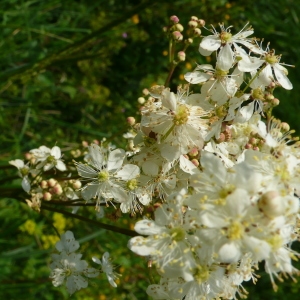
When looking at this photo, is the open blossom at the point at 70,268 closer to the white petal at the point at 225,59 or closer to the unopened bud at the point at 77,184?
the unopened bud at the point at 77,184

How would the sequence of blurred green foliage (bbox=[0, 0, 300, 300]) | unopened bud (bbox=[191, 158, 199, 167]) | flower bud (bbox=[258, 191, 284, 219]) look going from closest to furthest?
flower bud (bbox=[258, 191, 284, 219]) → unopened bud (bbox=[191, 158, 199, 167]) → blurred green foliage (bbox=[0, 0, 300, 300])

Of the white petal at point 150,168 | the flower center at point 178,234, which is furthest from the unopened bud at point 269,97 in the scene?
the flower center at point 178,234

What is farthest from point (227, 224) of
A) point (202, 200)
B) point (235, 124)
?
point (235, 124)

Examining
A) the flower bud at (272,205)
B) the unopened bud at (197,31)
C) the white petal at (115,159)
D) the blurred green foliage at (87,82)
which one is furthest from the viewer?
the blurred green foliage at (87,82)

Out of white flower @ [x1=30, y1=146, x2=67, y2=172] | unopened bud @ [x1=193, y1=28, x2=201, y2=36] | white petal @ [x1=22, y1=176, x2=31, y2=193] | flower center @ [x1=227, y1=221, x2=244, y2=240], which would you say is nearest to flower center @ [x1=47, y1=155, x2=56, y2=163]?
white flower @ [x1=30, y1=146, x2=67, y2=172]

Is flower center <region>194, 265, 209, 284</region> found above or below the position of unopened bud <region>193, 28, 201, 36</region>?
below

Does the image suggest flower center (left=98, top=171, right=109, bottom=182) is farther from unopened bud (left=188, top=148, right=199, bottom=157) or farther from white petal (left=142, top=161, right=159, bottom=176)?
unopened bud (left=188, top=148, right=199, bottom=157)
